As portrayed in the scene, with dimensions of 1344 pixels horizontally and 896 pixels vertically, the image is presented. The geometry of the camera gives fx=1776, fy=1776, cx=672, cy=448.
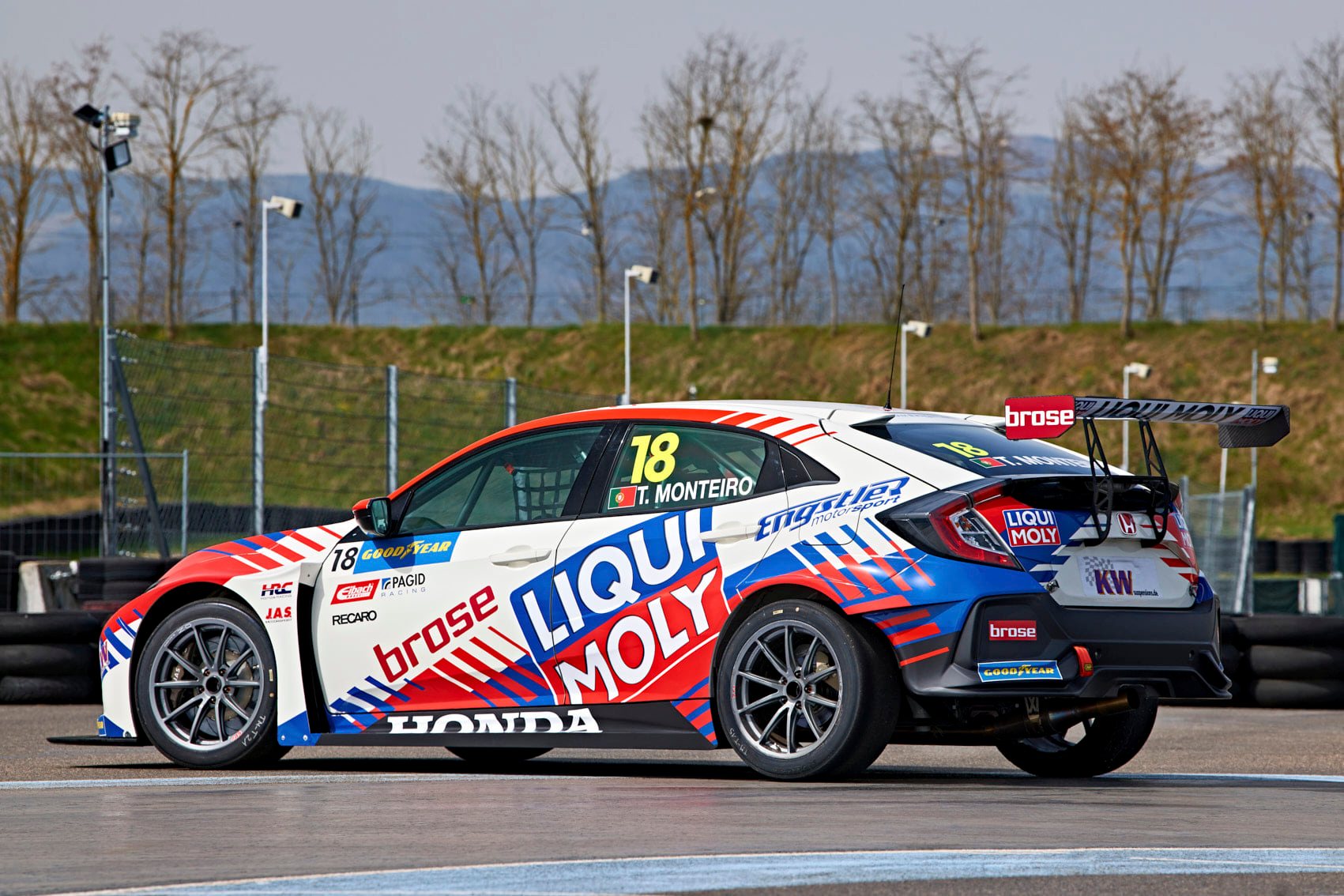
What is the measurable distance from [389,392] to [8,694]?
22.9 feet

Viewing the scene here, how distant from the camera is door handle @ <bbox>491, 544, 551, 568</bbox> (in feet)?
23.3

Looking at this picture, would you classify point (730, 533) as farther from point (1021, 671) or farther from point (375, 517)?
point (375, 517)

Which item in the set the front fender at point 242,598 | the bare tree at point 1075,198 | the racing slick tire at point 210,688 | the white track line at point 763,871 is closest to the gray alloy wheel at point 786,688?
the white track line at point 763,871

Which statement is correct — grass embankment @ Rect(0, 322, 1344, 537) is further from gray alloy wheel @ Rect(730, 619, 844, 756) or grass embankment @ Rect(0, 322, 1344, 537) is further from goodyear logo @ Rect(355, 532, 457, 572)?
gray alloy wheel @ Rect(730, 619, 844, 756)

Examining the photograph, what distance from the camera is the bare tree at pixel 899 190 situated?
221 feet

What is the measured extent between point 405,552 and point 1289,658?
8.10 m

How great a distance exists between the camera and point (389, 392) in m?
18.7

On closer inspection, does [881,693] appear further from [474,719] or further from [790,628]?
[474,719]

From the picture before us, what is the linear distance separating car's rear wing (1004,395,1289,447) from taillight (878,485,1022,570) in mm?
322

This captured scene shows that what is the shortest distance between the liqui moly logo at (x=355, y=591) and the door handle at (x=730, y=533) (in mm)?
1606

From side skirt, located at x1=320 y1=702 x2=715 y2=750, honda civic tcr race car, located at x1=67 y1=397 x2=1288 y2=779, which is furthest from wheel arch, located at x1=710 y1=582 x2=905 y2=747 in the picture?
side skirt, located at x1=320 y1=702 x2=715 y2=750

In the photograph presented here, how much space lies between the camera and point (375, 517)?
7574 millimetres

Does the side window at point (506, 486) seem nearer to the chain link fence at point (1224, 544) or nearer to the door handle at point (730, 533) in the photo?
the door handle at point (730, 533)

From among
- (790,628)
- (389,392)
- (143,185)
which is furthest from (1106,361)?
(790,628)
